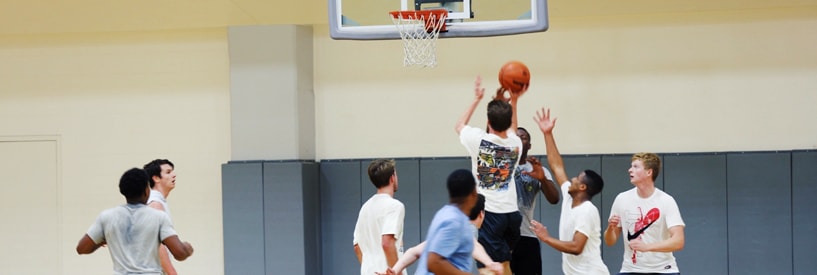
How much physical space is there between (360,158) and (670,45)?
3.44 meters

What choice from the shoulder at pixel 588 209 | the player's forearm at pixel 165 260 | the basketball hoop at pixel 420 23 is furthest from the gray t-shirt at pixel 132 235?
the basketball hoop at pixel 420 23

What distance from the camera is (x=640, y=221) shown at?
23.0ft

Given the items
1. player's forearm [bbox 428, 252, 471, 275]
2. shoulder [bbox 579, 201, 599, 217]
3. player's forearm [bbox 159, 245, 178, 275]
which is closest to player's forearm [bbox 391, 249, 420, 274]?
player's forearm [bbox 428, 252, 471, 275]

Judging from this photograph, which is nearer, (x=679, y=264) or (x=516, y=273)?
(x=516, y=273)

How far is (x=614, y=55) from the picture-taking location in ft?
33.3

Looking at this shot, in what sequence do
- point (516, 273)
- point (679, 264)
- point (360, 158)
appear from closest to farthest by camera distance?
point (516, 273), point (679, 264), point (360, 158)

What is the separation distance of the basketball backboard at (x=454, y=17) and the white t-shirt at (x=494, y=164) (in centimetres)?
178

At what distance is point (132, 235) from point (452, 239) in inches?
80.5

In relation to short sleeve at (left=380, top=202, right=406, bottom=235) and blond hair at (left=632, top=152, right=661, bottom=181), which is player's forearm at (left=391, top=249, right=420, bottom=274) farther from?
blond hair at (left=632, top=152, right=661, bottom=181)

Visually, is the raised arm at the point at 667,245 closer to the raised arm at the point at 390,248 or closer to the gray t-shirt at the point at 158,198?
the raised arm at the point at 390,248

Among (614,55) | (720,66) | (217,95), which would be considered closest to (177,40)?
(217,95)

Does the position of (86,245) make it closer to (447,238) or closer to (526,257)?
(447,238)

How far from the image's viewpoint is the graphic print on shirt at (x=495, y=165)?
21.4 feet

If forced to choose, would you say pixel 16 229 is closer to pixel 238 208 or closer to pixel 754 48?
pixel 238 208
